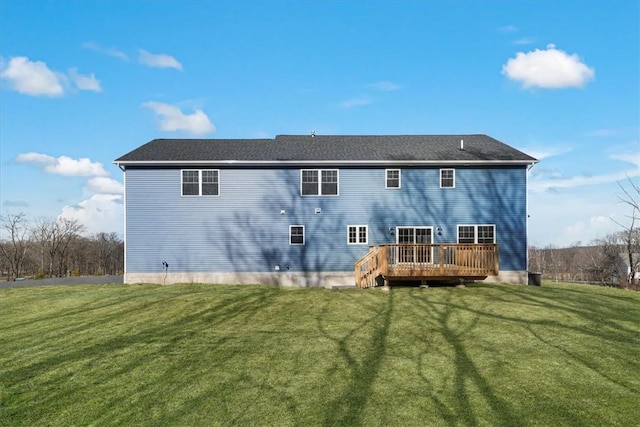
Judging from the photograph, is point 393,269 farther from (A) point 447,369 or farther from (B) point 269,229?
(A) point 447,369

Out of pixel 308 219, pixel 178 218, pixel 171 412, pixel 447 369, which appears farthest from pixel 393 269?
pixel 171 412

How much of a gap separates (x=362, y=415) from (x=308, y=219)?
1497cm

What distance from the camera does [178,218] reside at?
20781 millimetres

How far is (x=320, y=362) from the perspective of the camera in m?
8.39

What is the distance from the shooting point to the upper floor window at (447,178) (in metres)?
21.0

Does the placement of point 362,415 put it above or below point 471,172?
below

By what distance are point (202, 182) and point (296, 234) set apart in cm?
497

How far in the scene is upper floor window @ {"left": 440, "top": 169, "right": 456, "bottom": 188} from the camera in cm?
2103

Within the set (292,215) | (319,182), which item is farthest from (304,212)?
(319,182)

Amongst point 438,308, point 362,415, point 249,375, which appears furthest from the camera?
point 438,308

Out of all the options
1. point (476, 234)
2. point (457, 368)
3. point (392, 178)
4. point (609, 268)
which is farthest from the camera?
point (609, 268)

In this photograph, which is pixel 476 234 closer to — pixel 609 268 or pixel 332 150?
pixel 332 150

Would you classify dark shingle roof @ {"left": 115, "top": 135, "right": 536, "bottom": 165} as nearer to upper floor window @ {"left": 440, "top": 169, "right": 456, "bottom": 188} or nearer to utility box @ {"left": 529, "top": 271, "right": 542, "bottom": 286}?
upper floor window @ {"left": 440, "top": 169, "right": 456, "bottom": 188}

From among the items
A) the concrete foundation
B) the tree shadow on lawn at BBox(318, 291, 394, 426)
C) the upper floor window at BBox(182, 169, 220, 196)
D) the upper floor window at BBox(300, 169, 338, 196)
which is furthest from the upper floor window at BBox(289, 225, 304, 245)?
the tree shadow on lawn at BBox(318, 291, 394, 426)
